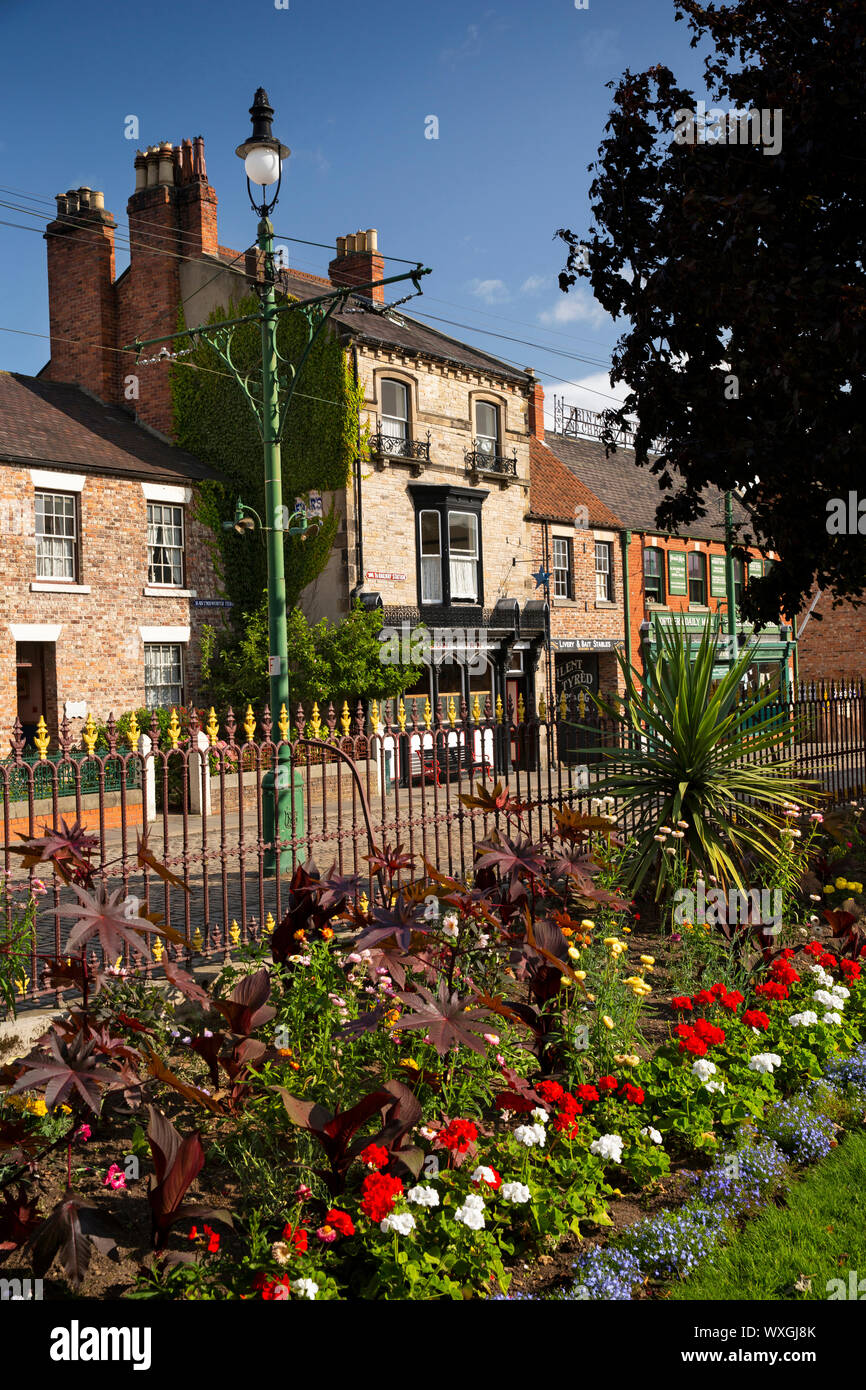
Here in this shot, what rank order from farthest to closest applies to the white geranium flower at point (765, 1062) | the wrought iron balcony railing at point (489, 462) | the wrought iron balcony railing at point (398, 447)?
1. the wrought iron balcony railing at point (489, 462)
2. the wrought iron balcony railing at point (398, 447)
3. the white geranium flower at point (765, 1062)

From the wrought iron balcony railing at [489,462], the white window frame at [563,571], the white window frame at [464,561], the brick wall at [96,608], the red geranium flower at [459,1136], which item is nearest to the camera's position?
the red geranium flower at [459,1136]

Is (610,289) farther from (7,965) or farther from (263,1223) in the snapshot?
(263,1223)

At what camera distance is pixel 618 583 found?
32438mm

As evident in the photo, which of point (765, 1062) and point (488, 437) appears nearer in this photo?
point (765, 1062)

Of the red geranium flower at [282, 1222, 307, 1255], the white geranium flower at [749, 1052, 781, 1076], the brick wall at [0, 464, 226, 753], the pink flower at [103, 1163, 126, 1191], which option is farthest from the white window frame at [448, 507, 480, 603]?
the red geranium flower at [282, 1222, 307, 1255]

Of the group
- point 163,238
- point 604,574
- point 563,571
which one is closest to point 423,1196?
point 163,238

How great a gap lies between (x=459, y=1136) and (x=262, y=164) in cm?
984

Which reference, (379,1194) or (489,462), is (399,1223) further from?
(489,462)

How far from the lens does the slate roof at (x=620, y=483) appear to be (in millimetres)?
33656

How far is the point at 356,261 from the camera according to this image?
26125mm

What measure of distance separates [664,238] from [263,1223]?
8.48 meters

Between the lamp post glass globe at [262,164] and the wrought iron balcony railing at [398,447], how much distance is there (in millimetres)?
13139

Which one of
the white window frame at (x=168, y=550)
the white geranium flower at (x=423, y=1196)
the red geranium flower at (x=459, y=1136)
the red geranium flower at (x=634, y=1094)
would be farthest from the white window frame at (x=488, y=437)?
the white geranium flower at (x=423, y=1196)

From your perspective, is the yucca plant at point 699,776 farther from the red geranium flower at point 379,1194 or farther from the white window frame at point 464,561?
the white window frame at point 464,561
